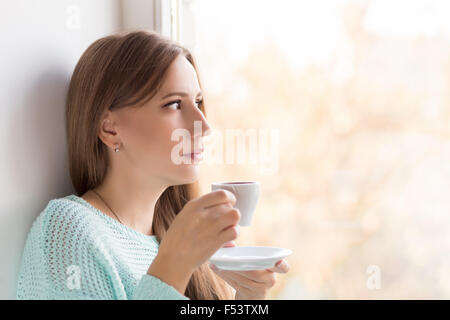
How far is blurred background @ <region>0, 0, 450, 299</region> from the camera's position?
4.49 ft

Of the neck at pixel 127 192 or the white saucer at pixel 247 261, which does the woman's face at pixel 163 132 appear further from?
the white saucer at pixel 247 261

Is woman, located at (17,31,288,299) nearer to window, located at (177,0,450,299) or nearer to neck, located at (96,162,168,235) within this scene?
neck, located at (96,162,168,235)

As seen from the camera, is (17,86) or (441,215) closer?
(17,86)

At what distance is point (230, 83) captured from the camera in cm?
145

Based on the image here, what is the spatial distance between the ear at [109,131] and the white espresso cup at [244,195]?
28 cm

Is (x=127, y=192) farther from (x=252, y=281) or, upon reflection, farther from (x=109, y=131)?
(x=252, y=281)

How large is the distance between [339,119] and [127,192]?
0.65 metres

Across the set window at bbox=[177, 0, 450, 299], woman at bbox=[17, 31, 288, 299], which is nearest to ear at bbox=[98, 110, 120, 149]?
woman at bbox=[17, 31, 288, 299]

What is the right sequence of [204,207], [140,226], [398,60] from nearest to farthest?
[204,207] → [140,226] → [398,60]

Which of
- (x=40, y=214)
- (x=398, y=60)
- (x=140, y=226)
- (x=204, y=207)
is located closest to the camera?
(x=204, y=207)

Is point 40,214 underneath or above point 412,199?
above
